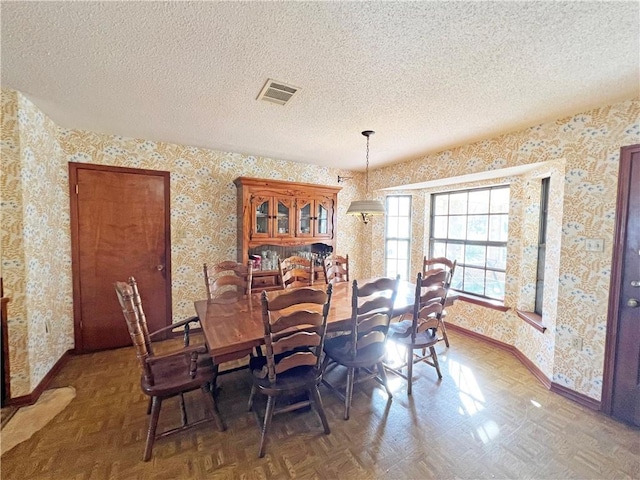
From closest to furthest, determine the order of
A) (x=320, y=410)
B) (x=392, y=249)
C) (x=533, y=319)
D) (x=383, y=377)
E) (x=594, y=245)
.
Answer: (x=320, y=410), (x=594, y=245), (x=383, y=377), (x=533, y=319), (x=392, y=249)

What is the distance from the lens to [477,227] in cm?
366

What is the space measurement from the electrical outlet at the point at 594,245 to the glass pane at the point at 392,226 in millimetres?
2486

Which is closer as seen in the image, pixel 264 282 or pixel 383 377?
pixel 383 377

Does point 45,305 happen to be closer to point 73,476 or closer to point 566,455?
point 73,476

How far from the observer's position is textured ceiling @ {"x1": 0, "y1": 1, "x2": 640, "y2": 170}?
1.24 m

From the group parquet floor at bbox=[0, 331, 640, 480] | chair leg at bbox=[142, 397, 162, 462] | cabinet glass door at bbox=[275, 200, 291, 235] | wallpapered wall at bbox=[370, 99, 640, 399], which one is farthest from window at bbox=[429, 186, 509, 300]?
chair leg at bbox=[142, 397, 162, 462]

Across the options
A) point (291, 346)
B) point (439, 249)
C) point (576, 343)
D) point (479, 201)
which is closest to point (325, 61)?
point (291, 346)

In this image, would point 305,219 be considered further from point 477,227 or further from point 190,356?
point 190,356

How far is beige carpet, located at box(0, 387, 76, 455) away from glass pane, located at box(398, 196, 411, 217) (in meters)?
4.32

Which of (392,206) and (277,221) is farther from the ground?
(392,206)

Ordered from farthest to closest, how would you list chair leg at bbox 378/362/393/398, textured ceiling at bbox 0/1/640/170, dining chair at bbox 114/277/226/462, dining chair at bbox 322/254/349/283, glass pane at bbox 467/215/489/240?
glass pane at bbox 467/215/489/240
dining chair at bbox 322/254/349/283
chair leg at bbox 378/362/393/398
dining chair at bbox 114/277/226/462
textured ceiling at bbox 0/1/640/170

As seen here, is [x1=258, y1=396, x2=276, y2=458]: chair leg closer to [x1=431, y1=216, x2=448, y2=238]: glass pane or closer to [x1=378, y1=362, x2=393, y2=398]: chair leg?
[x1=378, y1=362, x2=393, y2=398]: chair leg

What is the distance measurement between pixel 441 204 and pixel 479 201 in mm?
550

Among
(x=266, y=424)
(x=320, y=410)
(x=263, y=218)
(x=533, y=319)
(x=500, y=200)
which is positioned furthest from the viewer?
(x=263, y=218)
